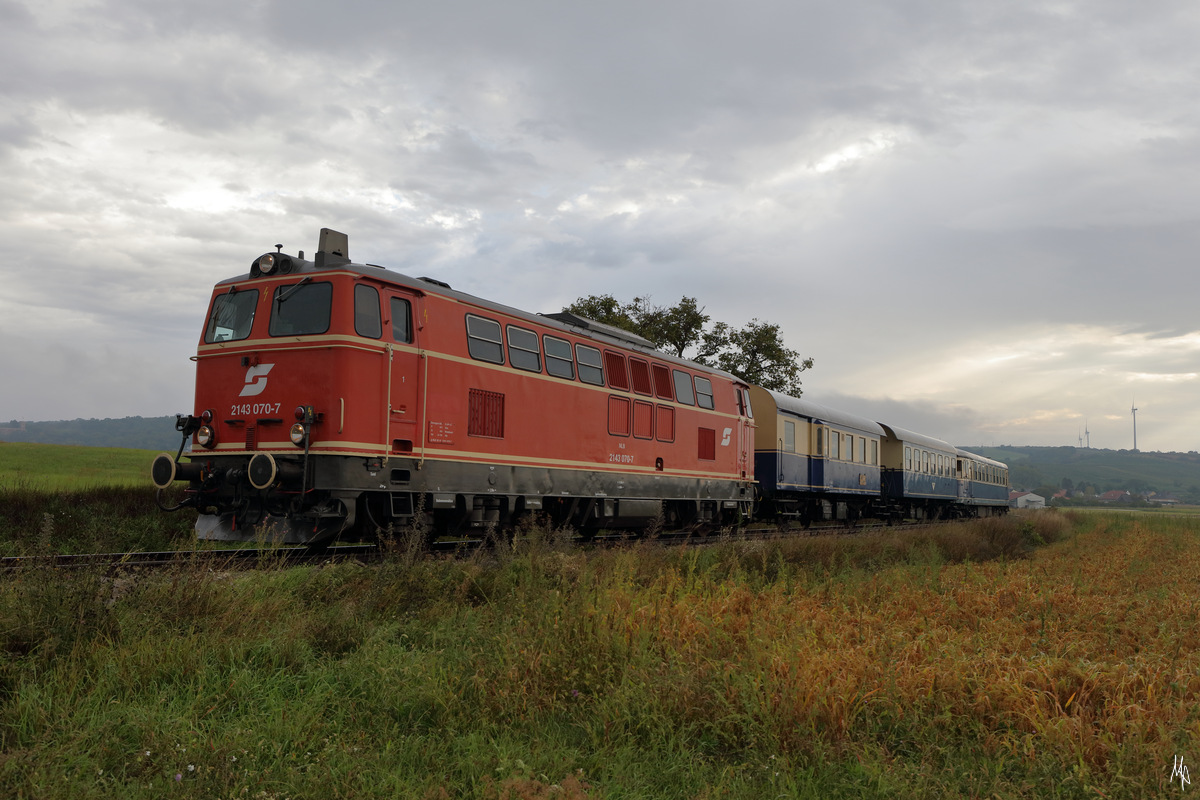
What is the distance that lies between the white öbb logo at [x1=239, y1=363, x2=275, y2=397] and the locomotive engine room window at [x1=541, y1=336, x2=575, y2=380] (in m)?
4.31

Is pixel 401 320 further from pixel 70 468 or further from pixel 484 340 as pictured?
pixel 70 468

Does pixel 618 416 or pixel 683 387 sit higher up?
pixel 683 387

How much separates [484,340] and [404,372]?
170 cm

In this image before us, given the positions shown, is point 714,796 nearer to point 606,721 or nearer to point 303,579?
point 606,721

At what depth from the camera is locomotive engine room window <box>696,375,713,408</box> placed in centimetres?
1772

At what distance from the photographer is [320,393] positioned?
978cm

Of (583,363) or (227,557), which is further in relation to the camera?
(583,363)

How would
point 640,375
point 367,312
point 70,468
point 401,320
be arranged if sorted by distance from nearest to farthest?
point 367,312 → point 401,320 → point 640,375 → point 70,468

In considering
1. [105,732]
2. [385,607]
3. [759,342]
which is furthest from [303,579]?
[759,342]

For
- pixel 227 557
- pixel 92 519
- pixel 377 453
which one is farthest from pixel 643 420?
pixel 92 519

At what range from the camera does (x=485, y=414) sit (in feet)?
38.0

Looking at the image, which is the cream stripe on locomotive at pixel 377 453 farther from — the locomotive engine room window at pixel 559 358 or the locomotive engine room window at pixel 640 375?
the locomotive engine room window at pixel 640 375

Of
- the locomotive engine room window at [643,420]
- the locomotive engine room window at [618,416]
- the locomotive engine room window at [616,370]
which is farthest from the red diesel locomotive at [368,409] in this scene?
the locomotive engine room window at [643,420]

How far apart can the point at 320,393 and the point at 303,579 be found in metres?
2.58
